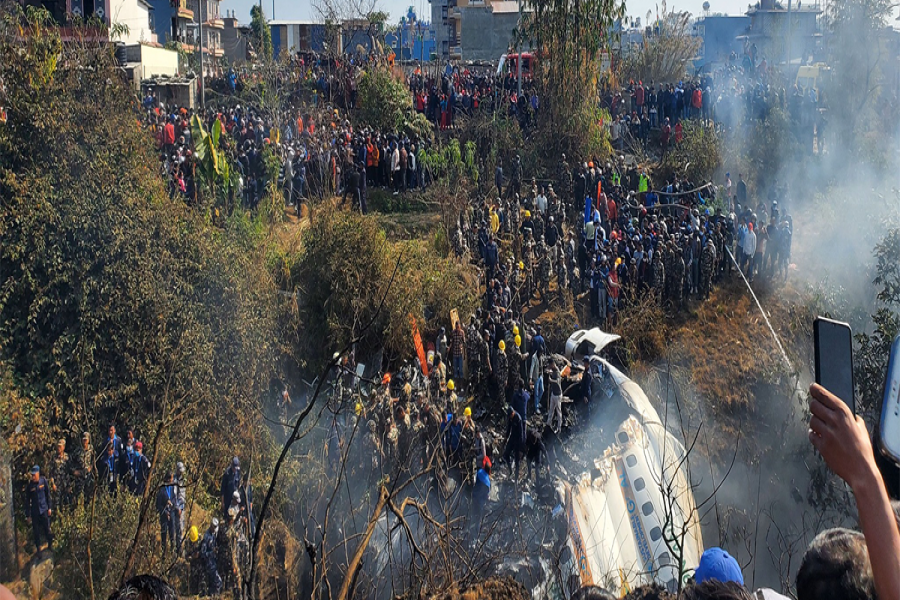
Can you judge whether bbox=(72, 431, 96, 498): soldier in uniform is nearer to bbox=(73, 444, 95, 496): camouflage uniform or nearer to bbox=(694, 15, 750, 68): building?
bbox=(73, 444, 95, 496): camouflage uniform

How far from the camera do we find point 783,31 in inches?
1556

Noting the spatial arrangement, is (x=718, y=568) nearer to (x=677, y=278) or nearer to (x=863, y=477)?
(x=863, y=477)

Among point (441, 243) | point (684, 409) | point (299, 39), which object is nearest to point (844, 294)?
point (684, 409)

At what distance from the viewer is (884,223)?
1631 cm

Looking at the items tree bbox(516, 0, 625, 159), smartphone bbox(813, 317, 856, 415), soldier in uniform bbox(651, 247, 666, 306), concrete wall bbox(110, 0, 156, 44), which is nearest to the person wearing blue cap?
smartphone bbox(813, 317, 856, 415)

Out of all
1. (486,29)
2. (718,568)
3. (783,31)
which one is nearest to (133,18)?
(486,29)

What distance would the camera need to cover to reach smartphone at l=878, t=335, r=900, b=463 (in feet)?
Result: 5.53

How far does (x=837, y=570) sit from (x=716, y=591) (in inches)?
12.5

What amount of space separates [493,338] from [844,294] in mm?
7697

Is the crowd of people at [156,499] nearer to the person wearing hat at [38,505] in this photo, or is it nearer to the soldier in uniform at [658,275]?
the person wearing hat at [38,505]

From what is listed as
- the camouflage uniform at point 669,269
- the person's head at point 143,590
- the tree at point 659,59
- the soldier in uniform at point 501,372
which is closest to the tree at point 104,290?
the soldier in uniform at point 501,372

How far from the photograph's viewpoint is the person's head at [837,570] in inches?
73.5

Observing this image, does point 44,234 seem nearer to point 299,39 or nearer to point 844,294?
point 844,294

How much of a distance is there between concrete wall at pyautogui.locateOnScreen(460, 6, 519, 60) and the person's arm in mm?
35018
